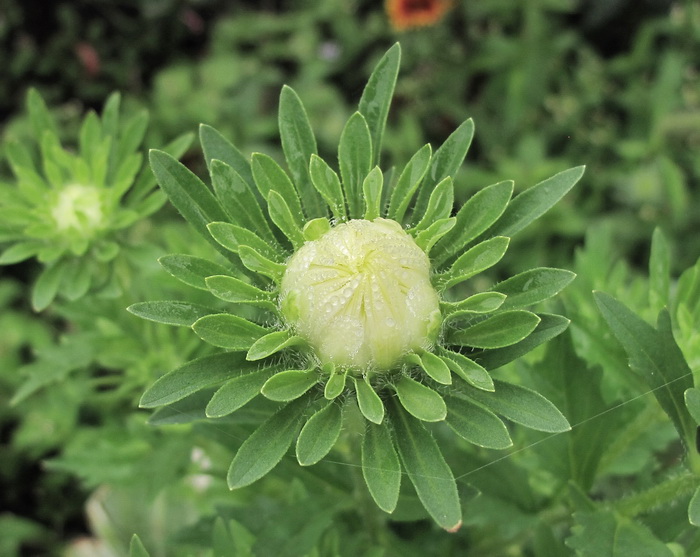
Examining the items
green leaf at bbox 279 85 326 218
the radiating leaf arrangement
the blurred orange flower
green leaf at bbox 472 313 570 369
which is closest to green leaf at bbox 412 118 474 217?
the radiating leaf arrangement

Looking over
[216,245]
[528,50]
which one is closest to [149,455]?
[216,245]

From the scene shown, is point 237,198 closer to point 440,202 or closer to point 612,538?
point 440,202

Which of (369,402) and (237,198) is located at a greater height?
(237,198)

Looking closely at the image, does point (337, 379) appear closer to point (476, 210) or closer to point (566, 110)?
point (476, 210)

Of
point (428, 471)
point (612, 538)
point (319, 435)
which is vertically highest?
point (319, 435)

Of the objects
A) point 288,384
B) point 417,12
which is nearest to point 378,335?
point 288,384
